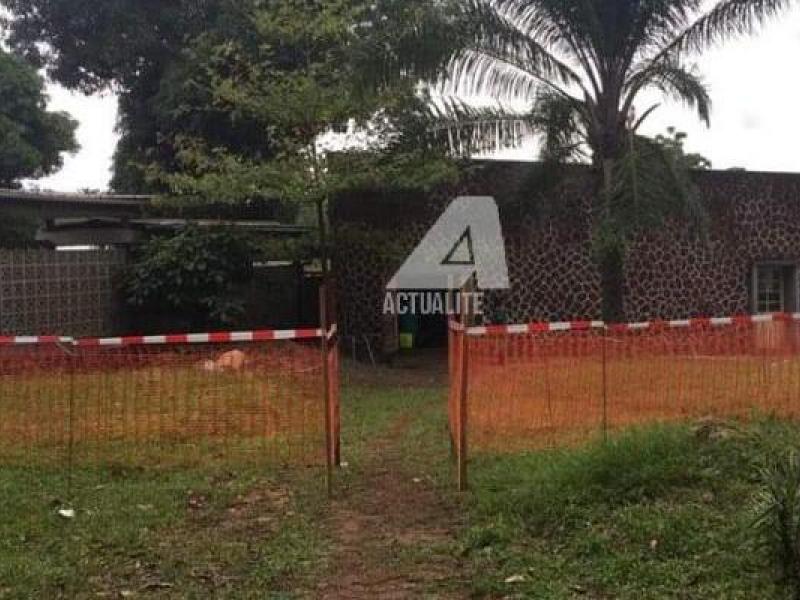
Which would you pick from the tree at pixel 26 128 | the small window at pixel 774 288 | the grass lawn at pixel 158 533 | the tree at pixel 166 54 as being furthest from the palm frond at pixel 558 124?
the tree at pixel 26 128

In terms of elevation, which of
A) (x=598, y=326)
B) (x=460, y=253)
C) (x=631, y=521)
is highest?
(x=460, y=253)

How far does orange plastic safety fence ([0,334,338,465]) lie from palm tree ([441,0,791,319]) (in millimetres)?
4966

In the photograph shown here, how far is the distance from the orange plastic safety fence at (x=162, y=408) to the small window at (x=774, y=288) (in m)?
13.3

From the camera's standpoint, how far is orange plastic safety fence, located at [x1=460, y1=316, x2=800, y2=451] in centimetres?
755

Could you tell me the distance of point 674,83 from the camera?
37.0 feet

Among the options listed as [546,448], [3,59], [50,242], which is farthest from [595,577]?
[3,59]

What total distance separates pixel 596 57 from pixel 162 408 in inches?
278

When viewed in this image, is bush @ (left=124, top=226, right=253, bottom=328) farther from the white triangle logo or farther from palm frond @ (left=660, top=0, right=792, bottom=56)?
palm frond @ (left=660, top=0, right=792, bottom=56)

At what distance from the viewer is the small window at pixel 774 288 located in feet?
61.0

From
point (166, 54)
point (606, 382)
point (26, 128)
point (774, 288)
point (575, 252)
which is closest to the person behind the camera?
point (606, 382)

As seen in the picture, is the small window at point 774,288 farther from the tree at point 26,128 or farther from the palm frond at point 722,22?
the tree at point 26,128

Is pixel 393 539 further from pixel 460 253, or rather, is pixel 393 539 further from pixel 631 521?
pixel 460 253

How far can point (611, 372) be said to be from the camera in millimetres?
7734

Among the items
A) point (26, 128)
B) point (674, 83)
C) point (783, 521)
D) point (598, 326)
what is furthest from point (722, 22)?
point (26, 128)
